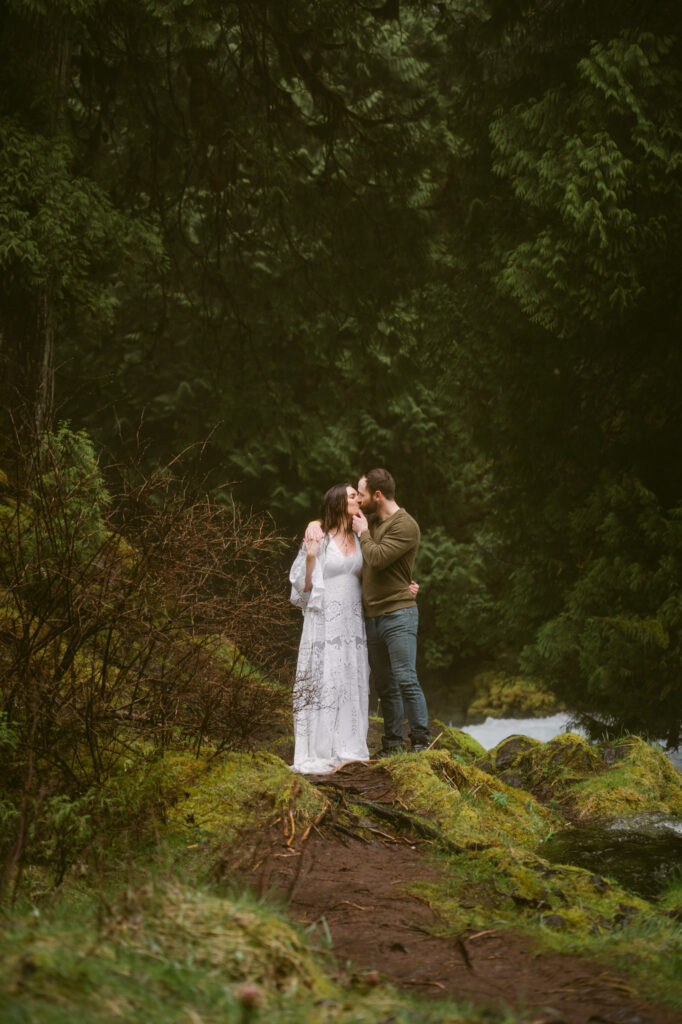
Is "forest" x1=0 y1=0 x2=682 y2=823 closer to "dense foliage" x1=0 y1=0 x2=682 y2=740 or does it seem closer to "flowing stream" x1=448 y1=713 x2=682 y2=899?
"dense foliage" x1=0 y1=0 x2=682 y2=740

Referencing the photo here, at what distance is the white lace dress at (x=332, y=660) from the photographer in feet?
23.4

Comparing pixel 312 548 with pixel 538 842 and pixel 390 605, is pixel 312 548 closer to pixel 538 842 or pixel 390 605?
pixel 390 605

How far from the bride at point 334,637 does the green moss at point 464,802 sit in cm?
72

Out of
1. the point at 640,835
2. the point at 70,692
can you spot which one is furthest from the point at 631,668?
the point at 70,692

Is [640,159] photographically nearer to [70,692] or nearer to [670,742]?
[670,742]

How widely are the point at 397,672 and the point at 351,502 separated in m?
1.38

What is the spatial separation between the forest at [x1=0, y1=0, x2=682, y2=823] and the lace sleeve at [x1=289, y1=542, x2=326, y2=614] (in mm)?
278

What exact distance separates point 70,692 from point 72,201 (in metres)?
4.77

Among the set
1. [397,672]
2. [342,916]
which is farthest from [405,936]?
[397,672]

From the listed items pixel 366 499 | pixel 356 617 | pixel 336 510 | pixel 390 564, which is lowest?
pixel 356 617

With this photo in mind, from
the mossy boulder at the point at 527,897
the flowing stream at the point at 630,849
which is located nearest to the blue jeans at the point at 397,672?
the flowing stream at the point at 630,849

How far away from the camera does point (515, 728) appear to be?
1833 cm

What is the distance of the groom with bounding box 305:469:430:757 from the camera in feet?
23.9

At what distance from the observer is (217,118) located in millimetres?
10117
